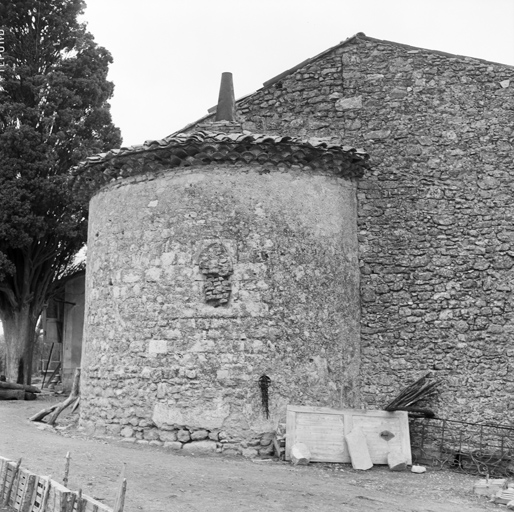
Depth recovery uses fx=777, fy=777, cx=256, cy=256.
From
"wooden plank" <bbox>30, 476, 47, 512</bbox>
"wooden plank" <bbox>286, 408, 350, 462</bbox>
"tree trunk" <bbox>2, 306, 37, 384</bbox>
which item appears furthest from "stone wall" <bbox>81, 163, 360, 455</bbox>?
"tree trunk" <bbox>2, 306, 37, 384</bbox>

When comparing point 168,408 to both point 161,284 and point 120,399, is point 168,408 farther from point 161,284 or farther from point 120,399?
point 161,284

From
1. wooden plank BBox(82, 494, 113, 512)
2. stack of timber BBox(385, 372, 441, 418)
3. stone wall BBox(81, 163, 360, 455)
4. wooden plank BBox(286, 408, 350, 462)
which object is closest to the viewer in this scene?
wooden plank BBox(82, 494, 113, 512)

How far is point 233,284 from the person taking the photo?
413 inches

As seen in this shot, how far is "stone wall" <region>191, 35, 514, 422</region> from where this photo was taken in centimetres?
1099

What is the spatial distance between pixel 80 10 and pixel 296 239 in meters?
15.0

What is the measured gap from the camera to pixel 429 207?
11508 millimetres

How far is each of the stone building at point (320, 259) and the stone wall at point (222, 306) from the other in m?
0.02

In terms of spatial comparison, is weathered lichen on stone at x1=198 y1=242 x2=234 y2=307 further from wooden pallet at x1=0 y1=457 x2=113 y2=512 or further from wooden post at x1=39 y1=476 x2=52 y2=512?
wooden post at x1=39 y1=476 x2=52 y2=512

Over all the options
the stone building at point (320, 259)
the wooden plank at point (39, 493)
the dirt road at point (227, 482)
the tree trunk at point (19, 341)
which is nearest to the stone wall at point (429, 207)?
the stone building at point (320, 259)

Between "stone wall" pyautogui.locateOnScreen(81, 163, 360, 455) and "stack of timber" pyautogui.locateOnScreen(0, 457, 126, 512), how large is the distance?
3.72m

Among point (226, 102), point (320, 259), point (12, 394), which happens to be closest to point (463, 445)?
point (320, 259)

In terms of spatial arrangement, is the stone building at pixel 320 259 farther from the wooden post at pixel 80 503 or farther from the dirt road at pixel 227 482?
the wooden post at pixel 80 503

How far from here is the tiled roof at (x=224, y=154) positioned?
10656 mm

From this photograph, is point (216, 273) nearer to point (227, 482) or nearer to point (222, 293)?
point (222, 293)
